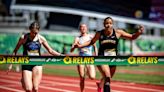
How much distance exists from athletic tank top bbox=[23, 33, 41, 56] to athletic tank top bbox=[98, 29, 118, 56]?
4.70 feet

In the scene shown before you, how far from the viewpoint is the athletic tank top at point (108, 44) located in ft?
30.1

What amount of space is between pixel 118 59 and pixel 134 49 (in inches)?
1533

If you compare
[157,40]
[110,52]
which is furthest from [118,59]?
[157,40]

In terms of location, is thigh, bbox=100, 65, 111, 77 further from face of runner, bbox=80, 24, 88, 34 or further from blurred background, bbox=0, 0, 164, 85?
blurred background, bbox=0, 0, 164, 85

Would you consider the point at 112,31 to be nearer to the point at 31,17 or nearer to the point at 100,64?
the point at 100,64

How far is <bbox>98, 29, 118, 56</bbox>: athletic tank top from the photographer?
361 inches

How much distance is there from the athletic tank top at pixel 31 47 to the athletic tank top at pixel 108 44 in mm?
1432

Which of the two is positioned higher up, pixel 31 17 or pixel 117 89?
pixel 117 89

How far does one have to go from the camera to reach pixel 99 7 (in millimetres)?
61844

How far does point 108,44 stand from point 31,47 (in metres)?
1.74

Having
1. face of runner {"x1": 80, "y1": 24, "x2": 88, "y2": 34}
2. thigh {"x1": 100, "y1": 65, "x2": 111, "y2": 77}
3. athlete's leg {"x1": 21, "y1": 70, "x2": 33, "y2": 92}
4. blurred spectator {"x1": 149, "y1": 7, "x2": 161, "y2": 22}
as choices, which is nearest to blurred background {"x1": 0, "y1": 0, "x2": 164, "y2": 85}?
blurred spectator {"x1": 149, "y1": 7, "x2": 161, "y2": 22}

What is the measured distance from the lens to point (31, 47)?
8984 mm

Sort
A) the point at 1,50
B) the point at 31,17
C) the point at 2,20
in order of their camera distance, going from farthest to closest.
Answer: the point at 31,17
the point at 2,20
the point at 1,50

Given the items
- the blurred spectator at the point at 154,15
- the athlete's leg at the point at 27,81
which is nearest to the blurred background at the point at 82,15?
the blurred spectator at the point at 154,15
